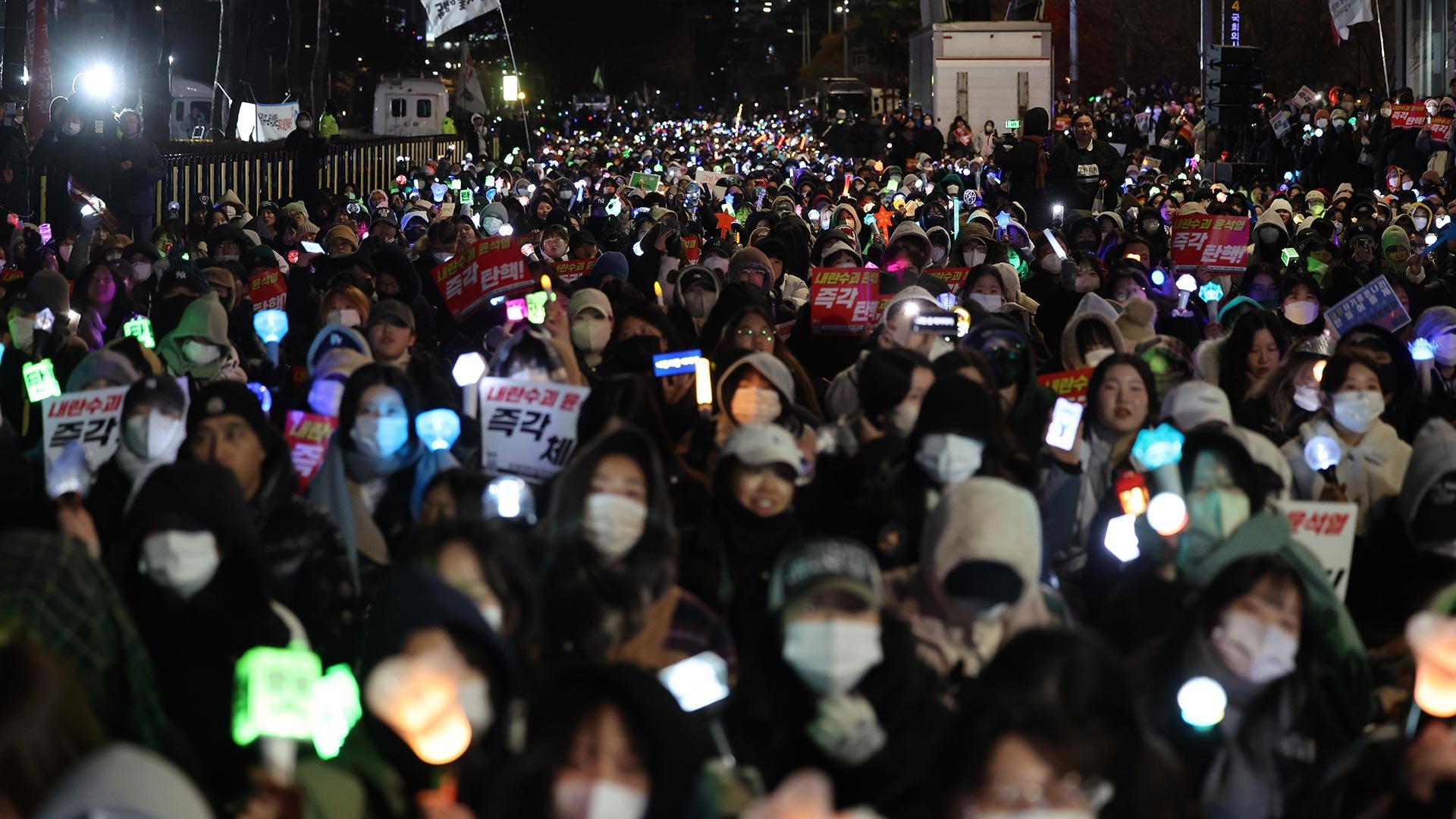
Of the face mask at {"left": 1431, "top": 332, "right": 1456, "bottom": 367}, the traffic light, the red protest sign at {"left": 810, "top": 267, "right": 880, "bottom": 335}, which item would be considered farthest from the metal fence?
the face mask at {"left": 1431, "top": 332, "right": 1456, "bottom": 367}

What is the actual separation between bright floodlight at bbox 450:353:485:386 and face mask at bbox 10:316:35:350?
2.46 meters

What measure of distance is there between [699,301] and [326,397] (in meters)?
4.28

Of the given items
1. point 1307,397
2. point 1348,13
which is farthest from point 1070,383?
point 1348,13

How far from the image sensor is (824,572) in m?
4.36

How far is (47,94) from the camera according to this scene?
2669cm

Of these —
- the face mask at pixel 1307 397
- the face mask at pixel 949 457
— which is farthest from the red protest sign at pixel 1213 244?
the face mask at pixel 949 457

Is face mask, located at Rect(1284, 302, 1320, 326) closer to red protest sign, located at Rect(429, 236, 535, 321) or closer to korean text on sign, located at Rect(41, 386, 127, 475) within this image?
red protest sign, located at Rect(429, 236, 535, 321)

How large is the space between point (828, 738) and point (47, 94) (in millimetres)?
24777

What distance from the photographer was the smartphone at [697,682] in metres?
4.59

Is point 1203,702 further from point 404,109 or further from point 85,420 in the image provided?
point 404,109

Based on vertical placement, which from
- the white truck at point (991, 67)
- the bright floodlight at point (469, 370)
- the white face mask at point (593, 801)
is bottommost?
the white face mask at point (593, 801)

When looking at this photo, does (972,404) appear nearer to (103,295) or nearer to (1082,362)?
(1082,362)

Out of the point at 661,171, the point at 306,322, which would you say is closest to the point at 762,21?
the point at 661,171

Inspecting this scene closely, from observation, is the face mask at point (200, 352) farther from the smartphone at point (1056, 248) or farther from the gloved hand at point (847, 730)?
the smartphone at point (1056, 248)
